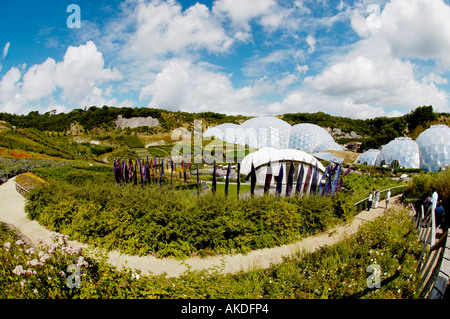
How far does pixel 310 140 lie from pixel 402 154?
16786mm

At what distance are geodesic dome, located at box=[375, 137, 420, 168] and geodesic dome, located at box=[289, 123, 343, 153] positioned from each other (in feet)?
39.3

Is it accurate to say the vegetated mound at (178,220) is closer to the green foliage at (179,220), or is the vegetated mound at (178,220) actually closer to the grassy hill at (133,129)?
the green foliage at (179,220)

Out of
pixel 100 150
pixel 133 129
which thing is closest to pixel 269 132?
pixel 100 150

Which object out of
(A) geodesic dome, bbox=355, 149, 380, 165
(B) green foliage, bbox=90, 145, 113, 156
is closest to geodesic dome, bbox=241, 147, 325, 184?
(A) geodesic dome, bbox=355, 149, 380, 165

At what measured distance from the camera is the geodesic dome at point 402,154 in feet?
114

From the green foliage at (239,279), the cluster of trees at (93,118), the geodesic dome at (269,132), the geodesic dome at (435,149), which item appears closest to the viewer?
the green foliage at (239,279)

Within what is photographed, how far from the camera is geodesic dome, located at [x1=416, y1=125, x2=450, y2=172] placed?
108 ft

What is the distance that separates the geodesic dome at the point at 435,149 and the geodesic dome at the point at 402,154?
0.77 m

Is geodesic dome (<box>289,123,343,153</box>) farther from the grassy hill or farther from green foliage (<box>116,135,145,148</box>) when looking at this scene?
green foliage (<box>116,135,145,148</box>)

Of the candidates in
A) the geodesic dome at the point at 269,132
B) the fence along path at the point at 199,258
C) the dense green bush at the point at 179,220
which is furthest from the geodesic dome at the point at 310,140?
the dense green bush at the point at 179,220

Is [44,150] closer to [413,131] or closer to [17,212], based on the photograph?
[17,212]

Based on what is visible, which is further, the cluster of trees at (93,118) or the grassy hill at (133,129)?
the cluster of trees at (93,118)

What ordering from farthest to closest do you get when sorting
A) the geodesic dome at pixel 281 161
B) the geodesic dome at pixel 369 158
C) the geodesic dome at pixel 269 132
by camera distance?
the geodesic dome at pixel 269 132 < the geodesic dome at pixel 369 158 < the geodesic dome at pixel 281 161

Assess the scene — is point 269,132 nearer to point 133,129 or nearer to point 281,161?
point 281,161
